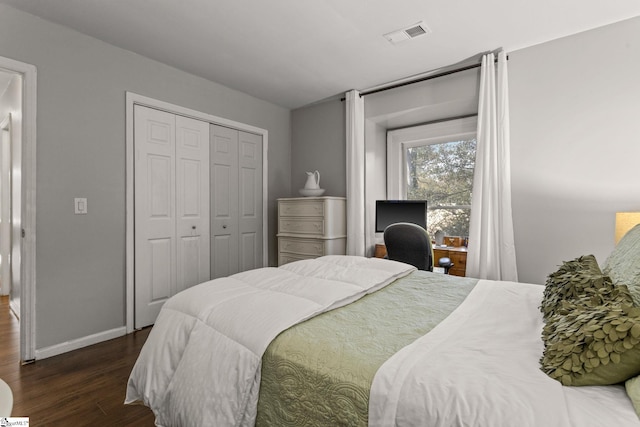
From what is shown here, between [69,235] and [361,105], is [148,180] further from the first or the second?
[361,105]

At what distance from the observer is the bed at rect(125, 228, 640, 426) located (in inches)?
31.2

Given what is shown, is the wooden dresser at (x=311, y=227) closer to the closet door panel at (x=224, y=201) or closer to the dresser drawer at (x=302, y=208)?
the dresser drawer at (x=302, y=208)

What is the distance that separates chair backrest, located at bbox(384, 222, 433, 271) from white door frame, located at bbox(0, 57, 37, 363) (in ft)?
9.58

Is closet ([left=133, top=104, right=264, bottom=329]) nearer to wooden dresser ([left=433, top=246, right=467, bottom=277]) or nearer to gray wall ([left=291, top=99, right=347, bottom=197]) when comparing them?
gray wall ([left=291, top=99, right=347, bottom=197])

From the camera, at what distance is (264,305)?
4.40 feet

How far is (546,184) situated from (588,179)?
0.93 ft

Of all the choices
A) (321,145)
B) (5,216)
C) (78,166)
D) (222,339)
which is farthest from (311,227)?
(5,216)

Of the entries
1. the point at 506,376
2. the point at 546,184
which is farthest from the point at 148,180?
the point at 546,184

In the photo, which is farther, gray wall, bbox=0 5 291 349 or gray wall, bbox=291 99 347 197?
gray wall, bbox=291 99 347 197

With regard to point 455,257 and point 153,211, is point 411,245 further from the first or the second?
point 153,211

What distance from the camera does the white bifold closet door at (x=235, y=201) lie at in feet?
12.3

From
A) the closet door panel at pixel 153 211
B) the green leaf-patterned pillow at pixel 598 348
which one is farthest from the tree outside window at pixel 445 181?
the green leaf-patterned pillow at pixel 598 348

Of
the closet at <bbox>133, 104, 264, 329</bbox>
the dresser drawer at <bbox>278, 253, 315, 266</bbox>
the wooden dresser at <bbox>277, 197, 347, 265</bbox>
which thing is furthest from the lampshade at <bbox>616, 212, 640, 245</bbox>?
the closet at <bbox>133, 104, 264, 329</bbox>

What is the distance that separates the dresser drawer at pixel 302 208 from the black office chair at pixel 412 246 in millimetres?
952
